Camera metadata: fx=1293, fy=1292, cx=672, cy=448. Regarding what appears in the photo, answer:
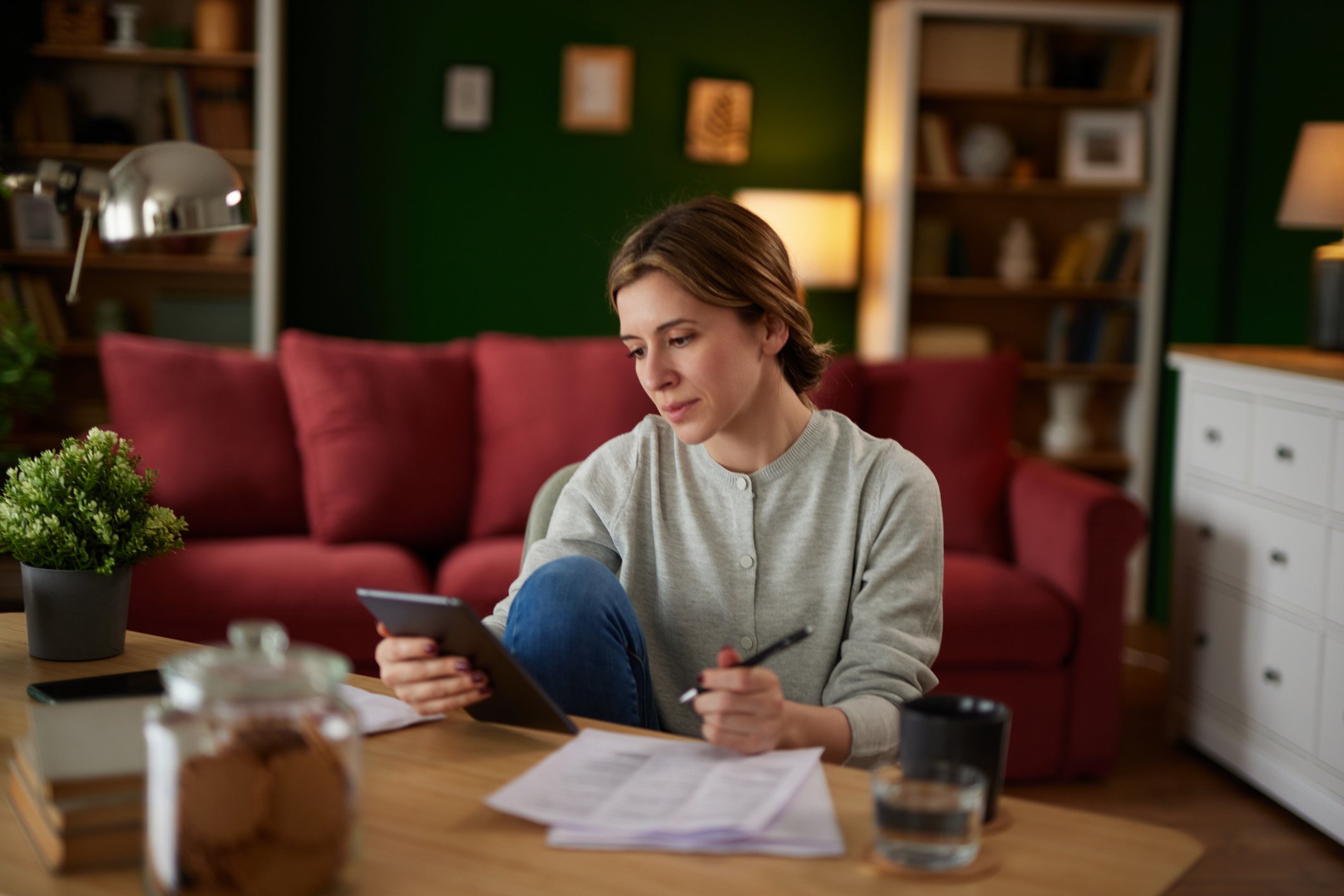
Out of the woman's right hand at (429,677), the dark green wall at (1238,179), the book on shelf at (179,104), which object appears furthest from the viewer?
the book on shelf at (179,104)

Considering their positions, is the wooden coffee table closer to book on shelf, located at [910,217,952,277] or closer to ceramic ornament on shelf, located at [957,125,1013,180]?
book on shelf, located at [910,217,952,277]

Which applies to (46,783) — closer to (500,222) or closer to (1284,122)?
(500,222)

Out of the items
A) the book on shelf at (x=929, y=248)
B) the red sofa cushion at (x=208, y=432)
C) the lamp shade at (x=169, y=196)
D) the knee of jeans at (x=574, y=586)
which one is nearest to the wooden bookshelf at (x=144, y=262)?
the red sofa cushion at (x=208, y=432)

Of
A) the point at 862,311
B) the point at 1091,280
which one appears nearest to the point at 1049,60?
the point at 1091,280

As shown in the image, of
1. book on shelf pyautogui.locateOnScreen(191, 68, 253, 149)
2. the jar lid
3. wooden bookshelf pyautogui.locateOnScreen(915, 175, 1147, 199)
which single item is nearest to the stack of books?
the jar lid

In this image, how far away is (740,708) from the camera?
1165 millimetres

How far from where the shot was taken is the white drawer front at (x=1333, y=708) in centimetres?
264

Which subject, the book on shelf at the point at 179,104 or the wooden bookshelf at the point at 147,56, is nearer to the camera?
the wooden bookshelf at the point at 147,56

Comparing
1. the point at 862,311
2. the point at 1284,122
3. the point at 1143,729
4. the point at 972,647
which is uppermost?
the point at 1284,122

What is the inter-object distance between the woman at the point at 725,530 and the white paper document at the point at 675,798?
8.9 inches

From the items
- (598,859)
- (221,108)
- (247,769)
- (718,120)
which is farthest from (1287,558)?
(221,108)

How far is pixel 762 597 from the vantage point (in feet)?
5.20

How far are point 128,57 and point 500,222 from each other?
1.33 meters

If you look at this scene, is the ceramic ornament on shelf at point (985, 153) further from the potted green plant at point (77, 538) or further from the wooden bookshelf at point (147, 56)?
the potted green plant at point (77, 538)
